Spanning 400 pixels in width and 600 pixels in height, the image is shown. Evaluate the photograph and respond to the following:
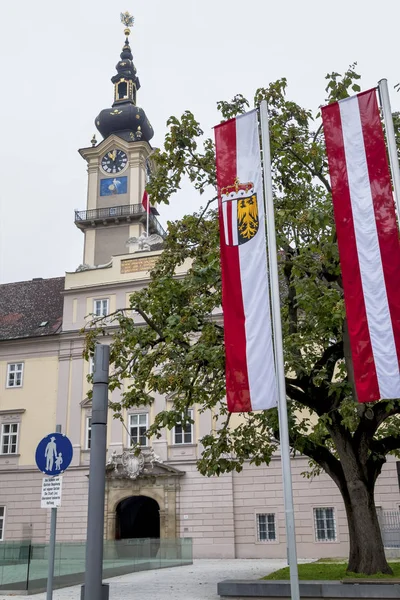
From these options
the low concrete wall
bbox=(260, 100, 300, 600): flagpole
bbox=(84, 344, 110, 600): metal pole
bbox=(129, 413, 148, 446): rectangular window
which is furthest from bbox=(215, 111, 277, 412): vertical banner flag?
bbox=(129, 413, 148, 446): rectangular window

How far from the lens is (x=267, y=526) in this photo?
31.0 metres

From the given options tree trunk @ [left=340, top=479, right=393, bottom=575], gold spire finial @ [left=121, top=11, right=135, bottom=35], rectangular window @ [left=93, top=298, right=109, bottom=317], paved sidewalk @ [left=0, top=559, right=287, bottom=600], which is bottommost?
paved sidewalk @ [left=0, top=559, right=287, bottom=600]

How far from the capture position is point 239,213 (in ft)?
35.5

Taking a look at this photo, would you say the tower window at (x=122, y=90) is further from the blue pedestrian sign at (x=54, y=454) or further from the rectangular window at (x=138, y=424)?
the blue pedestrian sign at (x=54, y=454)

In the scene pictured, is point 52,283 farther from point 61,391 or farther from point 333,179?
point 333,179

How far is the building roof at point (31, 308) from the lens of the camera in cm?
3781

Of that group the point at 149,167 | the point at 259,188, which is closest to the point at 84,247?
the point at 149,167

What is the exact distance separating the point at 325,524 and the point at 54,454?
24.1 m

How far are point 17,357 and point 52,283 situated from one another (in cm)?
750

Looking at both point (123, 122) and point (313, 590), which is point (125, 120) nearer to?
point (123, 122)

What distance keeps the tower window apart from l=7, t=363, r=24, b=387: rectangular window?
83.2ft

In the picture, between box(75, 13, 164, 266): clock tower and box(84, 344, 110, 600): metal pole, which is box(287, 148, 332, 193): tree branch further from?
box(75, 13, 164, 266): clock tower

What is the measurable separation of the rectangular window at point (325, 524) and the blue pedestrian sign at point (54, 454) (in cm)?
2379

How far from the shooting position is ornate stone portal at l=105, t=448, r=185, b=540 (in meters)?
32.0
